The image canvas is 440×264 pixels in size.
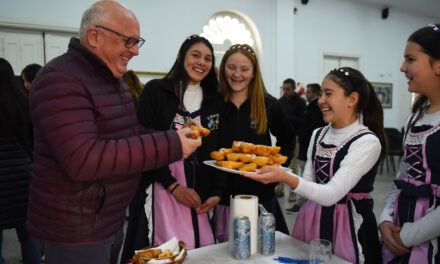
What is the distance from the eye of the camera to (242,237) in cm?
130

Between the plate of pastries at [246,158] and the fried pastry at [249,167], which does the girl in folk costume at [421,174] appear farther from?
the fried pastry at [249,167]

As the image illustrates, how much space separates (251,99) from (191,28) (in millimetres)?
Answer: 4524

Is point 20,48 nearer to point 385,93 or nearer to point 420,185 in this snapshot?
point 420,185

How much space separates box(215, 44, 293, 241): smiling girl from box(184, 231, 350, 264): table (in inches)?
20.2

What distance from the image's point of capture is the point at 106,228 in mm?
1233

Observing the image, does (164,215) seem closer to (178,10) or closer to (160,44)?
(160,44)

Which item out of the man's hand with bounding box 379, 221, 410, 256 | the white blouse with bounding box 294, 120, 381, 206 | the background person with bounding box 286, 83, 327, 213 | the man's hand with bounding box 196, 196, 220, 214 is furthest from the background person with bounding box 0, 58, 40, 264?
the background person with bounding box 286, 83, 327, 213

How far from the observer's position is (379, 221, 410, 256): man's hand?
4.72 feet

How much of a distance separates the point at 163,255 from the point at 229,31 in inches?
243

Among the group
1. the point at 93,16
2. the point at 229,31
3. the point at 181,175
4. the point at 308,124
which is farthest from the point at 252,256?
the point at 229,31

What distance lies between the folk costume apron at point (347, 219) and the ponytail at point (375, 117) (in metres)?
0.15

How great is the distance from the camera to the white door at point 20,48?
16.3 feet

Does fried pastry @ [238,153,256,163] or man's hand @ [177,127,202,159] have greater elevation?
man's hand @ [177,127,202,159]

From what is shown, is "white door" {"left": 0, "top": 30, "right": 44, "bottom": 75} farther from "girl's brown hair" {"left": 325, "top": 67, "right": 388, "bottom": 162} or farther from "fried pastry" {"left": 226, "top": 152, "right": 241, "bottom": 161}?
"girl's brown hair" {"left": 325, "top": 67, "right": 388, "bottom": 162}
